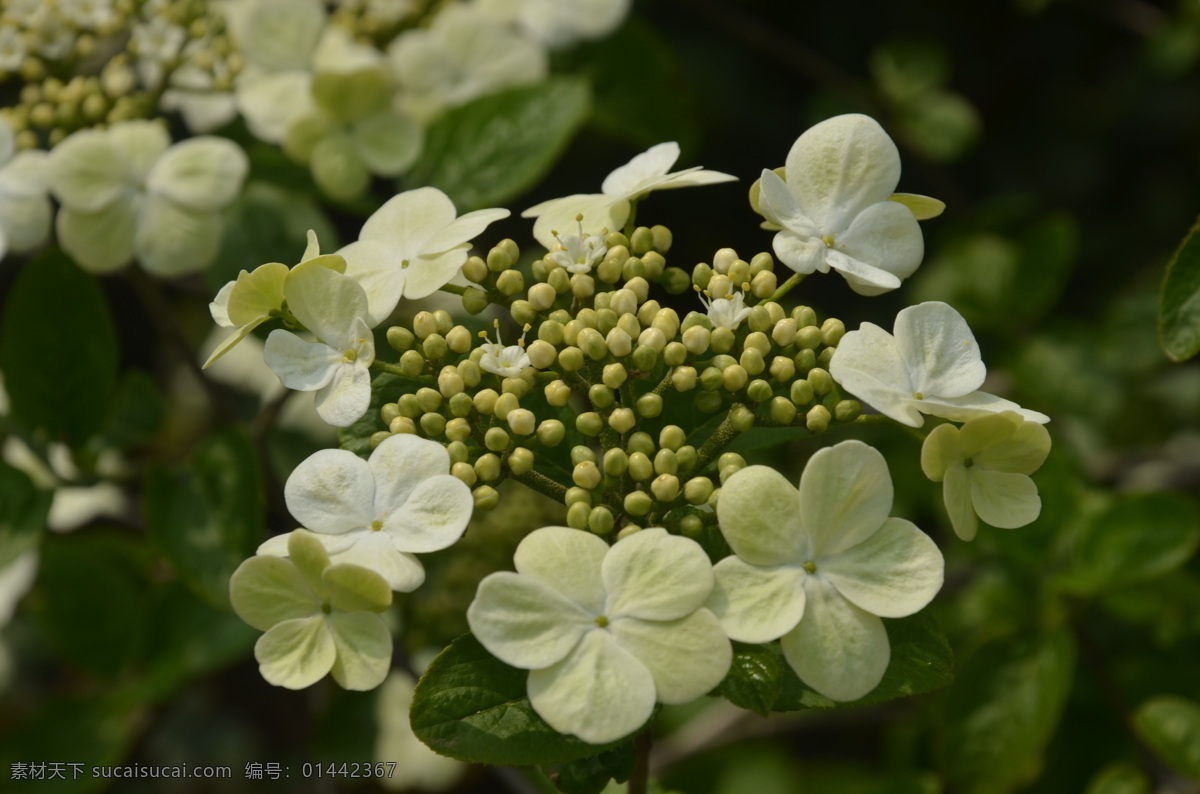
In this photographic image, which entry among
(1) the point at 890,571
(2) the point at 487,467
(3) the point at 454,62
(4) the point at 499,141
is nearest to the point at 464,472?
(2) the point at 487,467

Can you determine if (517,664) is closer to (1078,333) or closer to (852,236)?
(852,236)

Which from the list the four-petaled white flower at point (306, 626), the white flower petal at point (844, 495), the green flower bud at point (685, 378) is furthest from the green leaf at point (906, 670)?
the four-petaled white flower at point (306, 626)

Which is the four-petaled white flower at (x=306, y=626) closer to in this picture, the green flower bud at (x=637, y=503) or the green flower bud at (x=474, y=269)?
the green flower bud at (x=637, y=503)

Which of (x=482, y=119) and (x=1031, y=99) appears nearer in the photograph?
(x=482, y=119)

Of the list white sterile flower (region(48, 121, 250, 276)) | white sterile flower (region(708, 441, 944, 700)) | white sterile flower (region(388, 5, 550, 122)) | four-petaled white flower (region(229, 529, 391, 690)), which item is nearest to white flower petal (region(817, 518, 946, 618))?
white sterile flower (region(708, 441, 944, 700))

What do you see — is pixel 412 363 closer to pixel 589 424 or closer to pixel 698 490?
pixel 589 424

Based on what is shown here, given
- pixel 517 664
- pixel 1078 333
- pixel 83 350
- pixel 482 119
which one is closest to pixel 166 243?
pixel 83 350
